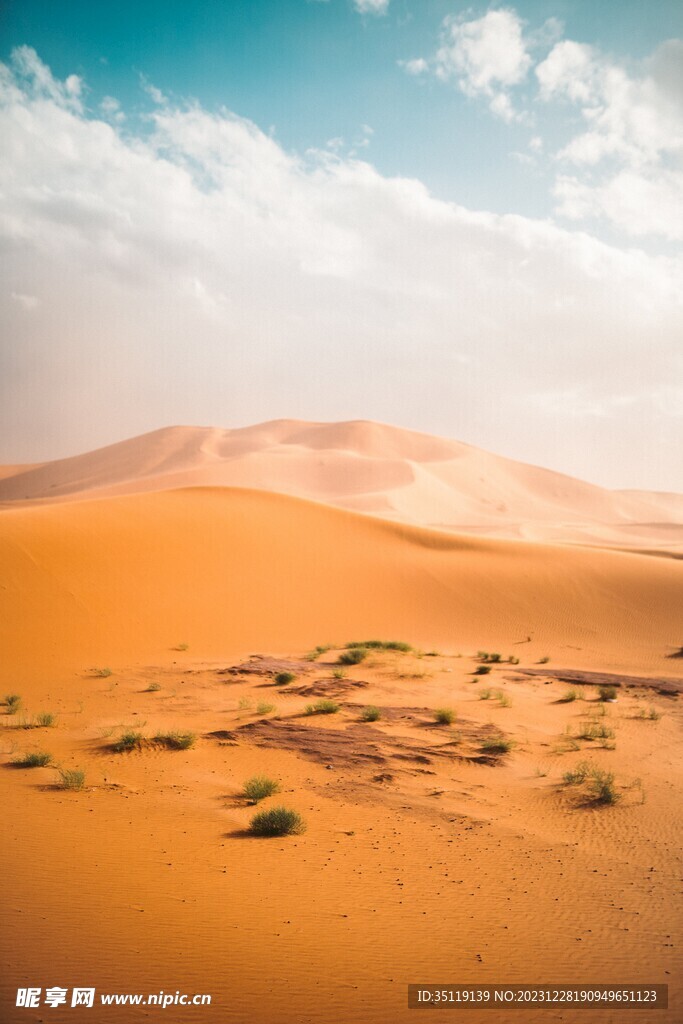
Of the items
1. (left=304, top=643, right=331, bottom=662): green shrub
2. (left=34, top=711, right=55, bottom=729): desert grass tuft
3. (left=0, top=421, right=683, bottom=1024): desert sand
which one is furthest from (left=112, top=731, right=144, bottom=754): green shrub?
(left=304, top=643, right=331, bottom=662): green shrub

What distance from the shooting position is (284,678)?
1202 centimetres

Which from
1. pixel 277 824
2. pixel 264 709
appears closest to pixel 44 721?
pixel 264 709

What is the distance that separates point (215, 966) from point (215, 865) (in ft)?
4.43

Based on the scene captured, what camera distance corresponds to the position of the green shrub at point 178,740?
8.05 m

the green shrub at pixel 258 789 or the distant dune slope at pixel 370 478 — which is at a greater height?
the distant dune slope at pixel 370 478

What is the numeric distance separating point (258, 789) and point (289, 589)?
14.8m

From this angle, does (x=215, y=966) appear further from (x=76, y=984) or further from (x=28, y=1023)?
(x=28, y=1023)

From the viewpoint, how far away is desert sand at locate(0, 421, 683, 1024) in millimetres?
3732

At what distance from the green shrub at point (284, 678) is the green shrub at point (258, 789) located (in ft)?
17.1

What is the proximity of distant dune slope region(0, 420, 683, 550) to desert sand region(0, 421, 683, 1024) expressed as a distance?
3228 centimetres

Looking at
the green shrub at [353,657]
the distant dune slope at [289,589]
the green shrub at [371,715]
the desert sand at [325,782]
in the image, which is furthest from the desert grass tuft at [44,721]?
the green shrub at [353,657]

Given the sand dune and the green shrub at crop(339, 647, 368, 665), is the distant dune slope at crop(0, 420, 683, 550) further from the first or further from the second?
the sand dune

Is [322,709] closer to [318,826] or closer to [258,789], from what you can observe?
[258,789]

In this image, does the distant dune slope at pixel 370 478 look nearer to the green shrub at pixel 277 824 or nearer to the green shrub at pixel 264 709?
the green shrub at pixel 264 709
